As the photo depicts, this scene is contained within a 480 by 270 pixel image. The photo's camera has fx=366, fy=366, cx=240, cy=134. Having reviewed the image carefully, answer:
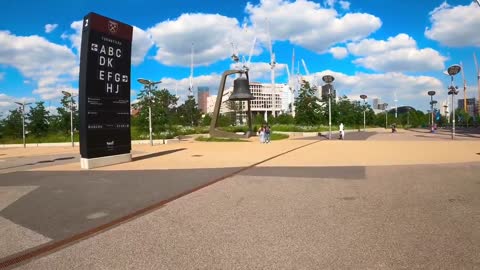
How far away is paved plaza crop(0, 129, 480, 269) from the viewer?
15.0 ft

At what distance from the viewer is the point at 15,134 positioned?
5106cm

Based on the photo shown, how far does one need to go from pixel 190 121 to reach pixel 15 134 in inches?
1498

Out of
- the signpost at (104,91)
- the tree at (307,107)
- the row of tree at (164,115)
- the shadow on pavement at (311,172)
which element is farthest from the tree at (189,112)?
the shadow on pavement at (311,172)

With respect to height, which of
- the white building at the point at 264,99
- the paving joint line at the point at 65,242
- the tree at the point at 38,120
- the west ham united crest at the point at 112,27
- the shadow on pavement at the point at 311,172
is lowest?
the paving joint line at the point at 65,242

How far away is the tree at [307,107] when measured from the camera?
182 feet

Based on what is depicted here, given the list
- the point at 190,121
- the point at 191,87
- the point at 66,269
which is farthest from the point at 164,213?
the point at 191,87

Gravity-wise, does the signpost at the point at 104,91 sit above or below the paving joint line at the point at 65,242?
above

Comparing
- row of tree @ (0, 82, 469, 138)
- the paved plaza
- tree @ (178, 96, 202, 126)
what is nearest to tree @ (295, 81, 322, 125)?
row of tree @ (0, 82, 469, 138)

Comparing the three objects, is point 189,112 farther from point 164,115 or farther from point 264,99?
point 264,99

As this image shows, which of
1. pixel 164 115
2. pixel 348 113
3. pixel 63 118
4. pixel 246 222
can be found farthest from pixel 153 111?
pixel 348 113

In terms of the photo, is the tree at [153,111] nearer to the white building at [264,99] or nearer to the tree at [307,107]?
the tree at [307,107]

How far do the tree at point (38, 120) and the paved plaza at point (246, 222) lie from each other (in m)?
43.1

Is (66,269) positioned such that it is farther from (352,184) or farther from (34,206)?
(352,184)

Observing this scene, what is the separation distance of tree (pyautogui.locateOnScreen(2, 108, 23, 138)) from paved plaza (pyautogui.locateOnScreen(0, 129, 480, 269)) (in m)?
46.4
